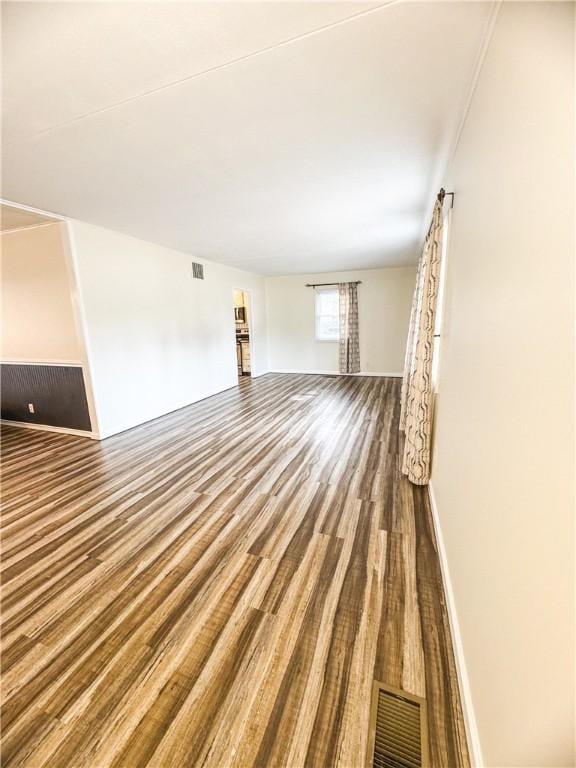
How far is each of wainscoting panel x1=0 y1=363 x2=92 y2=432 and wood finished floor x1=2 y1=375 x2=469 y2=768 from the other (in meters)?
0.99

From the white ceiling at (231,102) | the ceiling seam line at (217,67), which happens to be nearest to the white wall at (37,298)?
the white ceiling at (231,102)

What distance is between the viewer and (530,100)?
77cm

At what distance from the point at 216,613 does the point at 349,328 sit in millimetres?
5968

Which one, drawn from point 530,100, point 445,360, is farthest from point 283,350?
point 530,100

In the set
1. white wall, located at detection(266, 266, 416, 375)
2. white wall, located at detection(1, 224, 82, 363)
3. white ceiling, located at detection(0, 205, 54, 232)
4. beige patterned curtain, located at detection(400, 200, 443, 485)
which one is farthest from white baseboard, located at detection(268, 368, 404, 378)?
white ceiling, located at detection(0, 205, 54, 232)

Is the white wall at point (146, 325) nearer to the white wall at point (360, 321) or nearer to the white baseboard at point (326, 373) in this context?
the white wall at point (360, 321)

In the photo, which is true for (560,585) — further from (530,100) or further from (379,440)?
(379,440)

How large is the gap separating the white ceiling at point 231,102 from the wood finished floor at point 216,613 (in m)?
2.40

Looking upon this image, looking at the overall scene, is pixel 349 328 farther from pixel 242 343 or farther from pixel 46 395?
pixel 46 395

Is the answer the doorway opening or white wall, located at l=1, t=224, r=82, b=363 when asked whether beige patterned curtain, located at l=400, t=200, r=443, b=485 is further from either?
the doorway opening

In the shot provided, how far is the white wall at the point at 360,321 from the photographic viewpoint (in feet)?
21.1

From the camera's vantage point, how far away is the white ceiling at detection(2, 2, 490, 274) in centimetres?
110

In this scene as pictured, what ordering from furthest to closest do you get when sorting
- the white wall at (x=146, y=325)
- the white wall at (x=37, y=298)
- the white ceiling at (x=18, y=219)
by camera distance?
the white wall at (x=146, y=325)
the white wall at (x=37, y=298)
the white ceiling at (x=18, y=219)

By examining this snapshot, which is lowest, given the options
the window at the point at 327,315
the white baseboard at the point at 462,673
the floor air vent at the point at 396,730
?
the floor air vent at the point at 396,730
